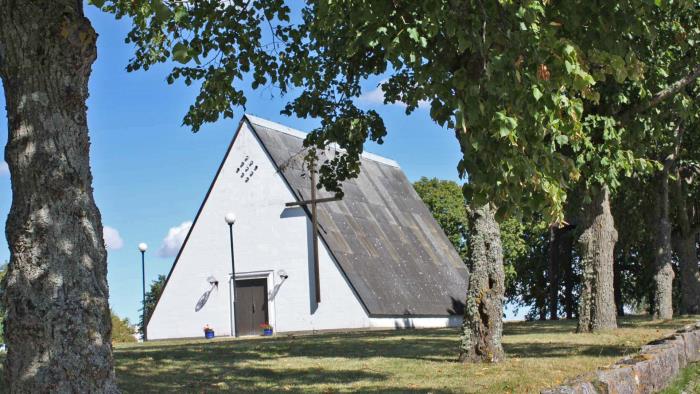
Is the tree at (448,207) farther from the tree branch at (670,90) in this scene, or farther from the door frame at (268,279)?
the tree branch at (670,90)

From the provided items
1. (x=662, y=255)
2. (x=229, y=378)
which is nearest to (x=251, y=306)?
(x=662, y=255)

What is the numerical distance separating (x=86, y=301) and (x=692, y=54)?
15019 mm

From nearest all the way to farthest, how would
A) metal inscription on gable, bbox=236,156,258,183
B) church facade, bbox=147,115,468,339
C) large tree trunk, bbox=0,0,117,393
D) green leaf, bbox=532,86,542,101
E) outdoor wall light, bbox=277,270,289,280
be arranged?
large tree trunk, bbox=0,0,117,393 < green leaf, bbox=532,86,542,101 < church facade, bbox=147,115,468,339 < outdoor wall light, bbox=277,270,289,280 < metal inscription on gable, bbox=236,156,258,183

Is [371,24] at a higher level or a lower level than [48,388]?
higher

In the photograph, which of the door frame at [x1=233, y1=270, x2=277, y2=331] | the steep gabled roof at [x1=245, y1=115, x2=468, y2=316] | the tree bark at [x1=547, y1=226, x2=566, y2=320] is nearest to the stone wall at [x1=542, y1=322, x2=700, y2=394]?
the steep gabled roof at [x1=245, y1=115, x2=468, y2=316]

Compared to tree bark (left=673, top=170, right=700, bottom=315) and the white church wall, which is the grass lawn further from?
tree bark (left=673, top=170, right=700, bottom=315)

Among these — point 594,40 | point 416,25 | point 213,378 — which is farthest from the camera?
point 213,378

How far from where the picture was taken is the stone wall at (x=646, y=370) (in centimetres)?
669

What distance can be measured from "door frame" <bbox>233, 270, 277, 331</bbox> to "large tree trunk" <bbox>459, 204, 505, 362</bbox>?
21718 mm

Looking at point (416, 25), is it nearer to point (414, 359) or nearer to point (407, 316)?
point (414, 359)

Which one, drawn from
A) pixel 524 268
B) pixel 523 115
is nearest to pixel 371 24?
pixel 523 115

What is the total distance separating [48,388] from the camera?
6.56 m

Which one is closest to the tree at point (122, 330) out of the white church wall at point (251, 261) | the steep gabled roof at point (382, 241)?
the white church wall at point (251, 261)

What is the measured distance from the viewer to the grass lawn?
36.6ft
